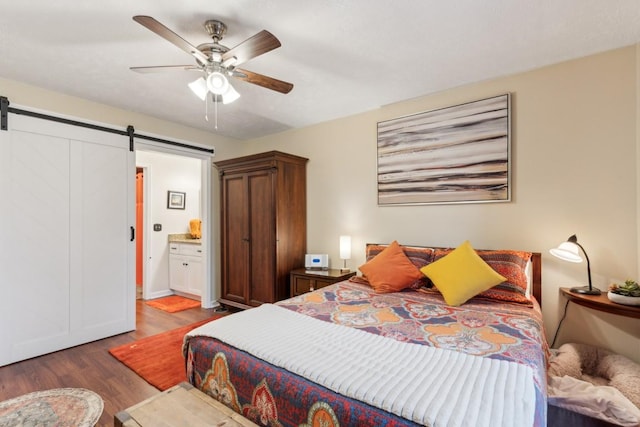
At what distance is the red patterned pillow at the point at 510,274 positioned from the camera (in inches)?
87.6

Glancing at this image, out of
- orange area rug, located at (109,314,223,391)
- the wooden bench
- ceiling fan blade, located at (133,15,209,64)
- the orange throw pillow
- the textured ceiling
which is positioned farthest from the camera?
the orange throw pillow

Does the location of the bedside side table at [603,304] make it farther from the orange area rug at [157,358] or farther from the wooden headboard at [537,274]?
the orange area rug at [157,358]

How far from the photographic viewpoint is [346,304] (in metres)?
2.19

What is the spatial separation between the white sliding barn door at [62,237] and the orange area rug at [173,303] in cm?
83

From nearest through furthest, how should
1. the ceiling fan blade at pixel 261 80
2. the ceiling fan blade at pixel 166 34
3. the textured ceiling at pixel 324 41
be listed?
1. the ceiling fan blade at pixel 166 34
2. the textured ceiling at pixel 324 41
3. the ceiling fan blade at pixel 261 80

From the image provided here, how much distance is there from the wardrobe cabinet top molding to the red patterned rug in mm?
2550

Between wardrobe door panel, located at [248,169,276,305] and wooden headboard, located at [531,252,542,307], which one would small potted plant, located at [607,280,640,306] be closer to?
wooden headboard, located at [531,252,542,307]

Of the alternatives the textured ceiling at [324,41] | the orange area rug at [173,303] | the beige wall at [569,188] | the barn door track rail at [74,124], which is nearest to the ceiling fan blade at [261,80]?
the textured ceiling at [324,41]

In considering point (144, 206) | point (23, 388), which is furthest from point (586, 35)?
point (144, 206)

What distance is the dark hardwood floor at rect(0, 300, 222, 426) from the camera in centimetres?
214

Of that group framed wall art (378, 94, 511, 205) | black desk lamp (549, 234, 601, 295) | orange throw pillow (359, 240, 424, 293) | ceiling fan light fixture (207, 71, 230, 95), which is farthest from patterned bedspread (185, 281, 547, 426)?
ceiling fan light fixture (207, 71, 230, 95)

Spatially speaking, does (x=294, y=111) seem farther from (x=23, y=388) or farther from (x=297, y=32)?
(x=23, y=388)

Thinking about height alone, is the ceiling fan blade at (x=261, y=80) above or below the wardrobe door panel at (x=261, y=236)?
above

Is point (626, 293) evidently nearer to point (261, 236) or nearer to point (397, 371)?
point (397, 371)
